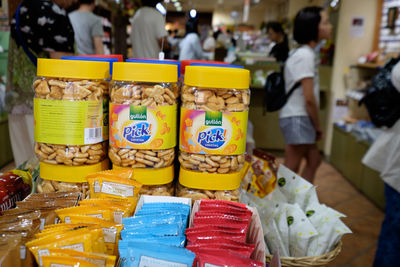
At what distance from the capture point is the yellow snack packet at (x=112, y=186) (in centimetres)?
92

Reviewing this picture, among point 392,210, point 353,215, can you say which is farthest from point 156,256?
point 353,215

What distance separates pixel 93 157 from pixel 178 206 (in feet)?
1.02

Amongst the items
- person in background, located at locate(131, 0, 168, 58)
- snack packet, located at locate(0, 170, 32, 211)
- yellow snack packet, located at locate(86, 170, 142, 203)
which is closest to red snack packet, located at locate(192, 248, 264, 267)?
yellow snack packet, located at locate(86, 170, 142, 203)

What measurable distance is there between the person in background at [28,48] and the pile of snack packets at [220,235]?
144cm

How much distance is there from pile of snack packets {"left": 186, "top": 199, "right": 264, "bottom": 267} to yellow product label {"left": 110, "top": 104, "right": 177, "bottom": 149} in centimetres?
23

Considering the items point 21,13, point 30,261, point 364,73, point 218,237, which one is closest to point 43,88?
point 30,261

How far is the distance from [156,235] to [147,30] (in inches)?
85.0

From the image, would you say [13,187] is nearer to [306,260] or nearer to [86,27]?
[306,260]

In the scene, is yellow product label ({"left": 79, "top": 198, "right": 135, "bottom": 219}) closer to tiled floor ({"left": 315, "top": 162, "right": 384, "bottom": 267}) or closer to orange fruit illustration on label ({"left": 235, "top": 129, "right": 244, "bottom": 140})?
orange fruit illustration on label ({"left": 235, "top": 129, "right": 244, "bottom": 140})

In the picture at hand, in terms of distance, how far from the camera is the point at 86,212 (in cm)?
84

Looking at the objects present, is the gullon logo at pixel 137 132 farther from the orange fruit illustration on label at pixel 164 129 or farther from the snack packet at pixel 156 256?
the snack packet at pixel 156 256

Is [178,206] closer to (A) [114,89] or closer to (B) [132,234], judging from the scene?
(B) [132,234]

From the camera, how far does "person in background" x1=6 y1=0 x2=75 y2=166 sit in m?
1.81

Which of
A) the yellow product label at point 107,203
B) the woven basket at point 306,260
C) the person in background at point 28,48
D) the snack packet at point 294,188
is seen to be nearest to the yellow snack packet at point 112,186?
the yellow product label at point 107,203
